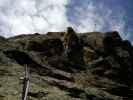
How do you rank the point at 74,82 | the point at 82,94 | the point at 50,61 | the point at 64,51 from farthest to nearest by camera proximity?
the point at 64,51 → the point at 50,61 → the point at 74,82 → the point at 82,94

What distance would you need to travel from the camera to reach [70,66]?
62.8 metres

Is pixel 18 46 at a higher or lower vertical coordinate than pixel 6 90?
higher

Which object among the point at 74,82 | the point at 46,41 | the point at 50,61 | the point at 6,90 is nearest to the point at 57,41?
the point at 46,41

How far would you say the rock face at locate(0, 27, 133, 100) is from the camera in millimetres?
44438

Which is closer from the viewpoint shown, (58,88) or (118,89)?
(58,88)

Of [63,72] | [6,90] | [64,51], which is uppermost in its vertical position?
[64,51]

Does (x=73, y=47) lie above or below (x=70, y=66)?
above

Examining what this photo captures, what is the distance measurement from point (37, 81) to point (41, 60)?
14.3m

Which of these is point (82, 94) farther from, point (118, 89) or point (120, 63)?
point (120, 63)

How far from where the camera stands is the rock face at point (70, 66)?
4444 cm

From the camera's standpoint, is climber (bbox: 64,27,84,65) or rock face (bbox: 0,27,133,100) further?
climber (bbox: 64,27,84,65)

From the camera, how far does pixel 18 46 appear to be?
6375cm

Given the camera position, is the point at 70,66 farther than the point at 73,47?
No

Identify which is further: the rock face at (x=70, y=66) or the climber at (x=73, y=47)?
the climber at (x=73, y=47)
